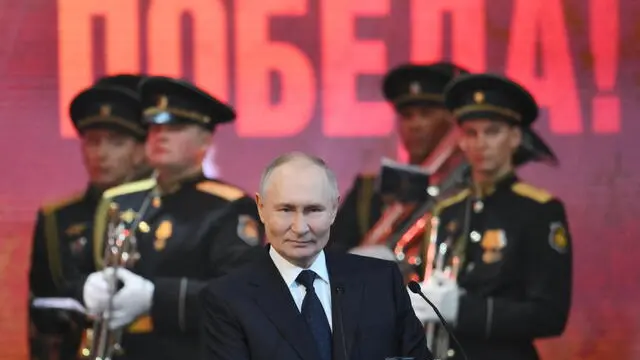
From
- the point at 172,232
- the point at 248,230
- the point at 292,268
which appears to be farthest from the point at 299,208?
the point at 172,232

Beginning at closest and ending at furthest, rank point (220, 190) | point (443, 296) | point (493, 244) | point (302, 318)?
point (302, 318), point (443, 296), point (493, 244), point (220, 190)

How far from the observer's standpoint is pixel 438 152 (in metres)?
4.78

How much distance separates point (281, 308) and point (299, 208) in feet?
0.67

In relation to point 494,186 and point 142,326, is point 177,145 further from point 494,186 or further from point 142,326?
point 494,186

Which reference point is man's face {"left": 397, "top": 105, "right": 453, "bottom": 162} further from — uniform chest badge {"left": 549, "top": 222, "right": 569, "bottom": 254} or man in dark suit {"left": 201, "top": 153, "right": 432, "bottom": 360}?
man in dark suit {"left": 201, "top": 153, "right": 432, "bottom": 360}

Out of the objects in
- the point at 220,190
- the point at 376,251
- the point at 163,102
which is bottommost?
the point at 376,251

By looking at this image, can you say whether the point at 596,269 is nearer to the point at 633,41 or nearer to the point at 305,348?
the point at 633,41

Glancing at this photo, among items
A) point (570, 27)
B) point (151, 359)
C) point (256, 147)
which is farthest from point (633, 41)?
point (151, 359)

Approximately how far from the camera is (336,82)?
4848mm

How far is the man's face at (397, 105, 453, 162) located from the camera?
4785mm

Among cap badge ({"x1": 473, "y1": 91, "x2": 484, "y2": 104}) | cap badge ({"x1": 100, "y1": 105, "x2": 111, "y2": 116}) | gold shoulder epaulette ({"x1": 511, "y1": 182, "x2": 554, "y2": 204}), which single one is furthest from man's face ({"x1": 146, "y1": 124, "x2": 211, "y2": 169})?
gold shoulder epaulette ({"x1": 511, "y1": 182, "x2": 554, "y2": 204})

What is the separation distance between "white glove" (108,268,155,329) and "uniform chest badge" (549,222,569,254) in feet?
5.04

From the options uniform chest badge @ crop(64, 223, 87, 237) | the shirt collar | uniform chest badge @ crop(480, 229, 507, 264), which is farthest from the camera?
uniform chest badge @ crop(64, 223, 87, 237)

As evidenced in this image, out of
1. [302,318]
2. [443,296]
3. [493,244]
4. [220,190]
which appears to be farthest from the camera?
[220,190]
